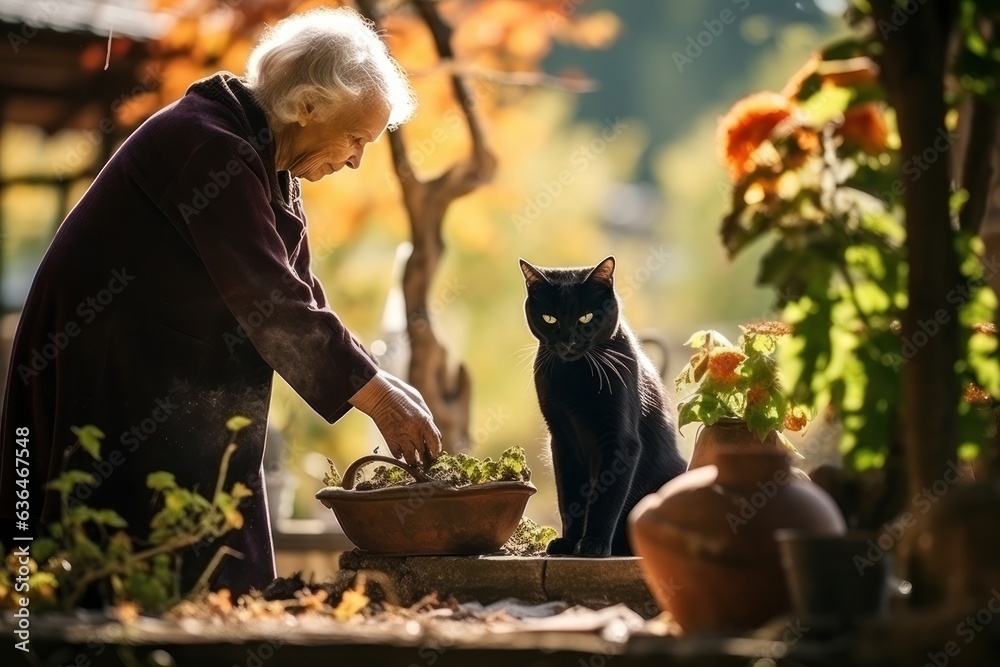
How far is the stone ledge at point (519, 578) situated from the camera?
2580mm

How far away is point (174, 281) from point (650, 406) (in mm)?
1473

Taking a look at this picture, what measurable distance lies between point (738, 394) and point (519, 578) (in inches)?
31.0

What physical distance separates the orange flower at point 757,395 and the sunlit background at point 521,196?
48 cm

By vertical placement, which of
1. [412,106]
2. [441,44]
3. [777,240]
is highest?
[441,44]

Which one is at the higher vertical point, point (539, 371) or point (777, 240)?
point (777, 240)

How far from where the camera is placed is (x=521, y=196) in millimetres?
7309

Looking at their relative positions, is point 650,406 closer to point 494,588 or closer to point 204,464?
point 494,588

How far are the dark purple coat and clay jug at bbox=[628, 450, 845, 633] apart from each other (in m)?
0.95

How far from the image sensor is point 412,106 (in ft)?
9.91

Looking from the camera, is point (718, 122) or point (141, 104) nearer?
point (718, 122)

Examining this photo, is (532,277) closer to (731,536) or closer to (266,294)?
(266,294)

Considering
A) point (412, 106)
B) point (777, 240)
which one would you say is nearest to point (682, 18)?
point (412, 106)

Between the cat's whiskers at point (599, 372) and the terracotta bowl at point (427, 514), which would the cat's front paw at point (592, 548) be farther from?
the cat's whiskers at point (599, 372)

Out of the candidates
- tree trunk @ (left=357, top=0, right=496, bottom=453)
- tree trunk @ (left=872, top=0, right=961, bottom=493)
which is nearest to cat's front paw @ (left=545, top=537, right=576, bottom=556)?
tree trunk @ (left=872, top=0, right=961, bottom=493)
